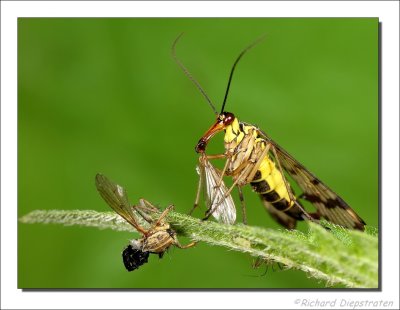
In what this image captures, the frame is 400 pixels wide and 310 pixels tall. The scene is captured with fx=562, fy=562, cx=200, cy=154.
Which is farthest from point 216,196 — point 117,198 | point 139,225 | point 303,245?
point 303,245

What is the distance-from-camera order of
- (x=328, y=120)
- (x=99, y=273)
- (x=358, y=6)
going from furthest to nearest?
(x=328, y=120), (x=99, y=273), (x=358, y=6)

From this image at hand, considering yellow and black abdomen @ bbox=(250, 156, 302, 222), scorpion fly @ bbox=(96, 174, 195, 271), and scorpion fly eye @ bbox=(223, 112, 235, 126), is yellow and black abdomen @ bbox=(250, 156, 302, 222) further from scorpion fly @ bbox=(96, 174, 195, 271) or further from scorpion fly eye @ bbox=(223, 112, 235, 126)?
scorpion fly @ bbox=(96, 174, 195, 271)

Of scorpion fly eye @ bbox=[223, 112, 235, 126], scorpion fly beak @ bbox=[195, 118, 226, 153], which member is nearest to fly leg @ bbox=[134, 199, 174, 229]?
scorpion fly beak @ bbox=[195, 118, 226, 153]

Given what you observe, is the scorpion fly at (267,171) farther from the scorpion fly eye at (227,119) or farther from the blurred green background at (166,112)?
the blurred green background at (166,112)

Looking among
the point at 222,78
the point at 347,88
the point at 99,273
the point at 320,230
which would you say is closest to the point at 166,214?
the point at 320,230

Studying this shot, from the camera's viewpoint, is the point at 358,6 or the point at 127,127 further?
the point at 127,127

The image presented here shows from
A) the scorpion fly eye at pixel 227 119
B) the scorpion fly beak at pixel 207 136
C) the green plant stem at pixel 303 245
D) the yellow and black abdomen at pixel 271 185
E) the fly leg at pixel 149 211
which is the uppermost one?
the scorpion fly eye at pixel 227 119

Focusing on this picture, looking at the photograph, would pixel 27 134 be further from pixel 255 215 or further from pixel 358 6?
pixel 358 6

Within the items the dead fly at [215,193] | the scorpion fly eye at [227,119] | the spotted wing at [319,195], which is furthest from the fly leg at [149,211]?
the spotted wing at [319,195]
